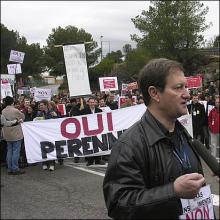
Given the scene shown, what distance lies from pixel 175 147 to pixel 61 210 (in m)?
4.71

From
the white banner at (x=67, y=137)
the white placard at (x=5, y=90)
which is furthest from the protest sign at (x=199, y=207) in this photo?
the white placard at (x=5, y=90)

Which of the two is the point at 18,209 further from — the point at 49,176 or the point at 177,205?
the point at 177,205

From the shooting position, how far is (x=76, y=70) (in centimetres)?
1246

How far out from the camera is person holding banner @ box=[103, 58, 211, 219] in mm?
2059

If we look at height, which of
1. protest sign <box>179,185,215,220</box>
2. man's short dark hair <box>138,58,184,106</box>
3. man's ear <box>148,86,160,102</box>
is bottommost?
protest sign <box>179,185,215,220</box>

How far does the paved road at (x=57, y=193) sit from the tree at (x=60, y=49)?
61.1 metres

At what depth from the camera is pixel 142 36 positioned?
50156 millimetres

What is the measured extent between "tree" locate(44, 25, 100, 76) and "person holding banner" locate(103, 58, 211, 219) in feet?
224

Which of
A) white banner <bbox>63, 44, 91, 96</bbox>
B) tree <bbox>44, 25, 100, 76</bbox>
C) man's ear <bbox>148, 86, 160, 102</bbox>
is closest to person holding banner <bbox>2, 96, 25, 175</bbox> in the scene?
white banner <bbox>63, 44, 91, 96</bbox>

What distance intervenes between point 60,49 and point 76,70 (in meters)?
60.8

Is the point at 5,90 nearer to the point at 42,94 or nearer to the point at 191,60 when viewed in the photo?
the point at 42,94

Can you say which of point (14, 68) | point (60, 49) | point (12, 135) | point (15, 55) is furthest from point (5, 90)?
point (60, 49)

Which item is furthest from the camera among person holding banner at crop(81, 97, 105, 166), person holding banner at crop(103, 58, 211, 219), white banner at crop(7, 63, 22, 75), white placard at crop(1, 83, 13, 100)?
white banner at crop(7, 63, 22, 75)

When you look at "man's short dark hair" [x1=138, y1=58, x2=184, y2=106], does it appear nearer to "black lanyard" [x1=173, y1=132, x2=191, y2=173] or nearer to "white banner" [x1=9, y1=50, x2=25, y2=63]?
"black lanyard" [x1=173, y1=132, x2=191, y2=173]
